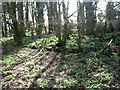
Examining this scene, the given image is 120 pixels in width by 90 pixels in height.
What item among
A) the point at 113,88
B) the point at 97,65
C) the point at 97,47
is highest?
the point at 97,47

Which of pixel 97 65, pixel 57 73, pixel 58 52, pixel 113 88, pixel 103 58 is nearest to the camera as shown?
pixel 113 88

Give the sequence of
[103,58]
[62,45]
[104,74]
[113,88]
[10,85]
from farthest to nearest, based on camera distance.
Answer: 1. [62,45]
2. [103,58]
3. [104,74]
4. [10,85]
5. [113,88]

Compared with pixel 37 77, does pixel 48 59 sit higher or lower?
higher

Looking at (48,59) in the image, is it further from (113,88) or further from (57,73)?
(113,88)

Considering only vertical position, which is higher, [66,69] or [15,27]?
[15,27]

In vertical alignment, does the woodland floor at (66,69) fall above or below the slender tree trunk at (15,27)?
below

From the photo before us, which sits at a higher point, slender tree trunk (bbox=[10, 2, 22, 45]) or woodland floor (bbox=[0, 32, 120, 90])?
slender tree trunk (bbox=[10, 2, 22, 45])

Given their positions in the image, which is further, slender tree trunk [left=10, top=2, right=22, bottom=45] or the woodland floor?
slender tree trunk [left=10, top=2, right=22, bottom=45]

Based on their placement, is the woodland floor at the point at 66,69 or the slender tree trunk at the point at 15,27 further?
the slender tree trunk at the point at 15,27

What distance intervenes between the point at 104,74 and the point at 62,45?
4634 mm

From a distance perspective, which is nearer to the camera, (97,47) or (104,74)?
(104,74)

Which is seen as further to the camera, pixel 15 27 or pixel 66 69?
pixel 15 27

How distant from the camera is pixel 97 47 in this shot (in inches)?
359

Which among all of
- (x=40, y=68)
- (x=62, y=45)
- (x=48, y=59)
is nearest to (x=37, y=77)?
(x=40, y=68)
